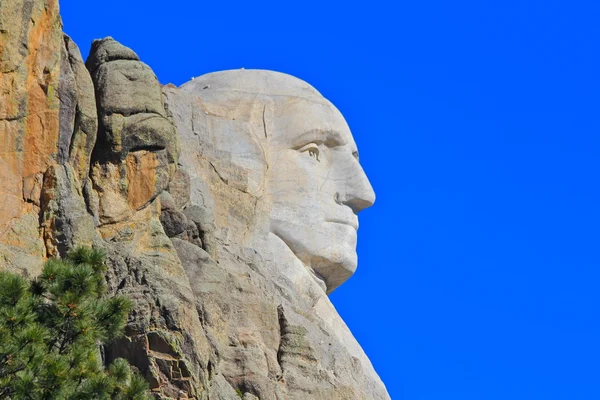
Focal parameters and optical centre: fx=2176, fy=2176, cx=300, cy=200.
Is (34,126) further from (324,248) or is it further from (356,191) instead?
(356,191)

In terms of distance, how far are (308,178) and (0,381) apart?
55.5 feet

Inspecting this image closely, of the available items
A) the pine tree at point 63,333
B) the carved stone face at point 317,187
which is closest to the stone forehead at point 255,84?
the carved stone face at point 317,187

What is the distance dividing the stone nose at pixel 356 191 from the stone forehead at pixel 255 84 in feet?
6.51

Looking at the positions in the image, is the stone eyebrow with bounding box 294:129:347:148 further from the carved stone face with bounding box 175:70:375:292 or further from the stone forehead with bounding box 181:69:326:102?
the stone forehead with bounding box 181:69:326:102

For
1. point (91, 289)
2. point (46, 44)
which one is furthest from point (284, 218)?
point (91, 289)

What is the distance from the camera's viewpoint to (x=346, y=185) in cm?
5088

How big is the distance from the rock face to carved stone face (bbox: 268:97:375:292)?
0.04m

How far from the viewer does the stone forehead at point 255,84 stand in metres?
51.3

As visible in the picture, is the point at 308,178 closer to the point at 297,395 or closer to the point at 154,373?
the point at 297,395

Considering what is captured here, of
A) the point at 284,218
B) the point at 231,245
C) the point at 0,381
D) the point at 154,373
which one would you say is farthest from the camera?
the point at 284,218

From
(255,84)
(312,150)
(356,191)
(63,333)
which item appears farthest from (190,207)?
(63,333)

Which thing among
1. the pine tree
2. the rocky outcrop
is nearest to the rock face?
the rocky outcrop

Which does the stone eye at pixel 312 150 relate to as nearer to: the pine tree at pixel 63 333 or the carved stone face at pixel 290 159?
the carved stone face at pixel 290 159

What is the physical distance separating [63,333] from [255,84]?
54.9 ft
